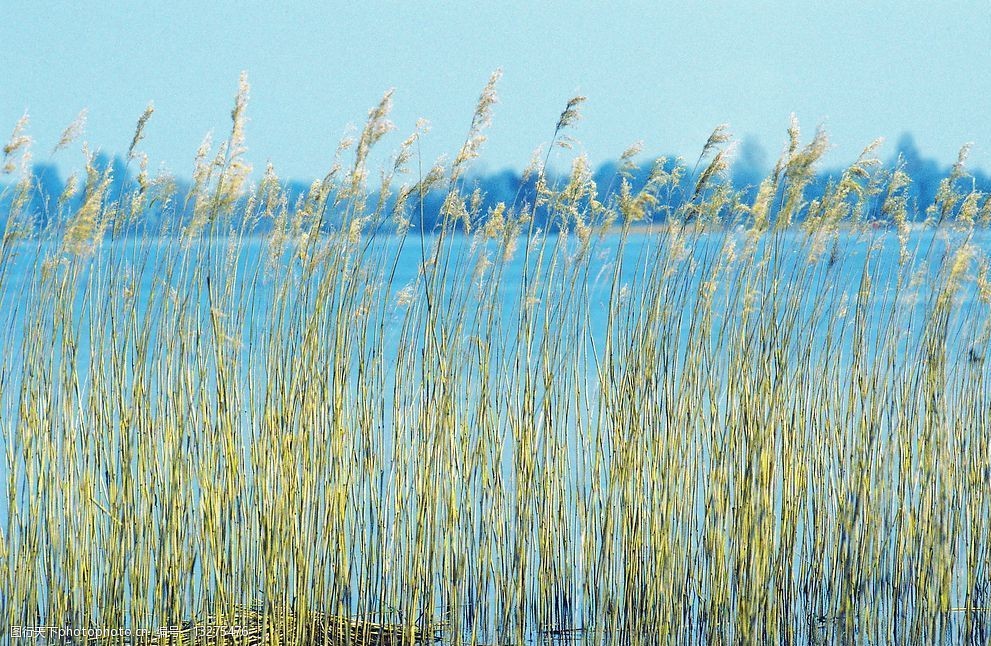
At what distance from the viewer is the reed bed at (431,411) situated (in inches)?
81.0

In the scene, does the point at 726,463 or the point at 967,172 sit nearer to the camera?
the point at 726,463

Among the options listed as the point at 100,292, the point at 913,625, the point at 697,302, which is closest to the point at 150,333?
the point at 100,292

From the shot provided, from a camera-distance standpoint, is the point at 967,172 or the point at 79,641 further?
the point at 967,172

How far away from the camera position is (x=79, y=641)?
2127mm

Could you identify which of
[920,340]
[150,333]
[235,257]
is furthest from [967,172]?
[150,333]

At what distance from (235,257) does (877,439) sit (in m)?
1.36

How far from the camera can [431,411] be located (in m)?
2.06

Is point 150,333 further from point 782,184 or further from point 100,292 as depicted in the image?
point 782,184

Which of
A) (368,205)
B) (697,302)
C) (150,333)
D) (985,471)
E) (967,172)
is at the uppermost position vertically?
(967,172)

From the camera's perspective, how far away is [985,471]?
7.51ft

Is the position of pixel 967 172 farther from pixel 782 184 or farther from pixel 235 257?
pixel 235 257

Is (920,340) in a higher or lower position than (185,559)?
higher

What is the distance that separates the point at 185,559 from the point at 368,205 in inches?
30.6

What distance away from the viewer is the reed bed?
2.06 metres
